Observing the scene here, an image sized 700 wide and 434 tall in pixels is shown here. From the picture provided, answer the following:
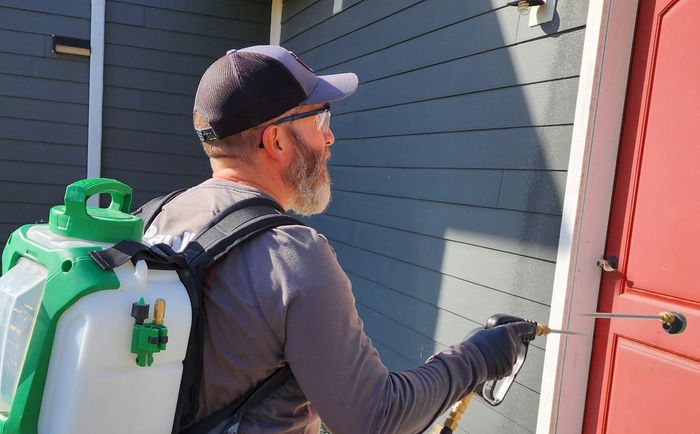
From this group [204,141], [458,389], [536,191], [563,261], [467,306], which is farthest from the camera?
[467,306]

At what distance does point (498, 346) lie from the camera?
1366 millimetres

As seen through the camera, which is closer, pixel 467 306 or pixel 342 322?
pixel 342 322

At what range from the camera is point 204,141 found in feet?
4.64

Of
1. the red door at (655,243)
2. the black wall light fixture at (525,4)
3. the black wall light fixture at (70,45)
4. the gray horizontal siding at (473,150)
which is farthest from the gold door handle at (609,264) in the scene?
the black wall light fixture at (70,45)

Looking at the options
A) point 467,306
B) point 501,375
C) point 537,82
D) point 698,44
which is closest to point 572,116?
point 537,82

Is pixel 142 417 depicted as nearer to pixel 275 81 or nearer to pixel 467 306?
pixel 275 81

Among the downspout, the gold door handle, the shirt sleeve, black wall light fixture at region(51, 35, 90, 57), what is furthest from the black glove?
black wall light fixture at region(51, 35, 90, 57)

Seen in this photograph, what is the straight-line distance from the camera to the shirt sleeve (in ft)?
3.67

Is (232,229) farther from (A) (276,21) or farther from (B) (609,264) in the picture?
(A) (276,21)

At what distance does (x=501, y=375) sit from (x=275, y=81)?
0.78 m

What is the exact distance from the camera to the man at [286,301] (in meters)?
1.13

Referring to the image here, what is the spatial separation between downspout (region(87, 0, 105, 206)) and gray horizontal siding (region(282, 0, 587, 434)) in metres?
2.34

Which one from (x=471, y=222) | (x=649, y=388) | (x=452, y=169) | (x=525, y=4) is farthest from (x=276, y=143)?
(x=452, y=169)

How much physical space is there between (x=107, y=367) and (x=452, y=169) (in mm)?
2299
